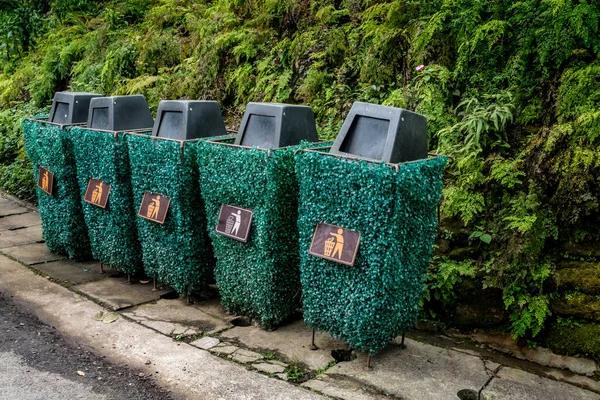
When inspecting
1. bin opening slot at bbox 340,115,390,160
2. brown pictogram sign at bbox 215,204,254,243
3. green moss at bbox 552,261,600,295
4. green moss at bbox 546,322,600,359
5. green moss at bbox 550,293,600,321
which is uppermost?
bin opening slot at bbox 340,115,390,160

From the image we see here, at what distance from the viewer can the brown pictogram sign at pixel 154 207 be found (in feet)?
17.0

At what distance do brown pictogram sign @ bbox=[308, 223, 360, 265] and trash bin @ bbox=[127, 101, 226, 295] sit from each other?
1536 millimetres

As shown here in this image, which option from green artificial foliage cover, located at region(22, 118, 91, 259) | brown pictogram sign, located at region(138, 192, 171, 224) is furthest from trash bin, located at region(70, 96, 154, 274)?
brown pictogram sign, located at region(138, 192, 171, 224)

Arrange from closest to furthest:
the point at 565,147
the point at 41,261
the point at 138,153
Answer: the point at 565,147, the point at 138,153, the point at 41,261

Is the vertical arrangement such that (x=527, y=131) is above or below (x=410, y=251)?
above

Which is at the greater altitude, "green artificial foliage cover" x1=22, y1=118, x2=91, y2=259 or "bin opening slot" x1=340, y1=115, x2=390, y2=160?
"bin opening slot" x1=340, y1=115, x2=390, y2=160

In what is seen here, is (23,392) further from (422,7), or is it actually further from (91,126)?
(422,7)

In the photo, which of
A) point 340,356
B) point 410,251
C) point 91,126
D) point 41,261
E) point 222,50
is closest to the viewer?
point 410,251

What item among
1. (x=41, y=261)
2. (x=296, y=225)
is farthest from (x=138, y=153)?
(x=41, y=261)

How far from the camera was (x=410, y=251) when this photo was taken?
408 cm

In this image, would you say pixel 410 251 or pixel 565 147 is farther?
pixel 565 147

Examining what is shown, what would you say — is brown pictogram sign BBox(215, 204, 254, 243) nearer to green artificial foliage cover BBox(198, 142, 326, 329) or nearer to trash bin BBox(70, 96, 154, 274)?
green artificial foliage cover BBox(198, 142, 326, 329)

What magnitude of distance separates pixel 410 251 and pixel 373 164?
772 mm

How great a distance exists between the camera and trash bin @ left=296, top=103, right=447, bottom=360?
3795 mm
